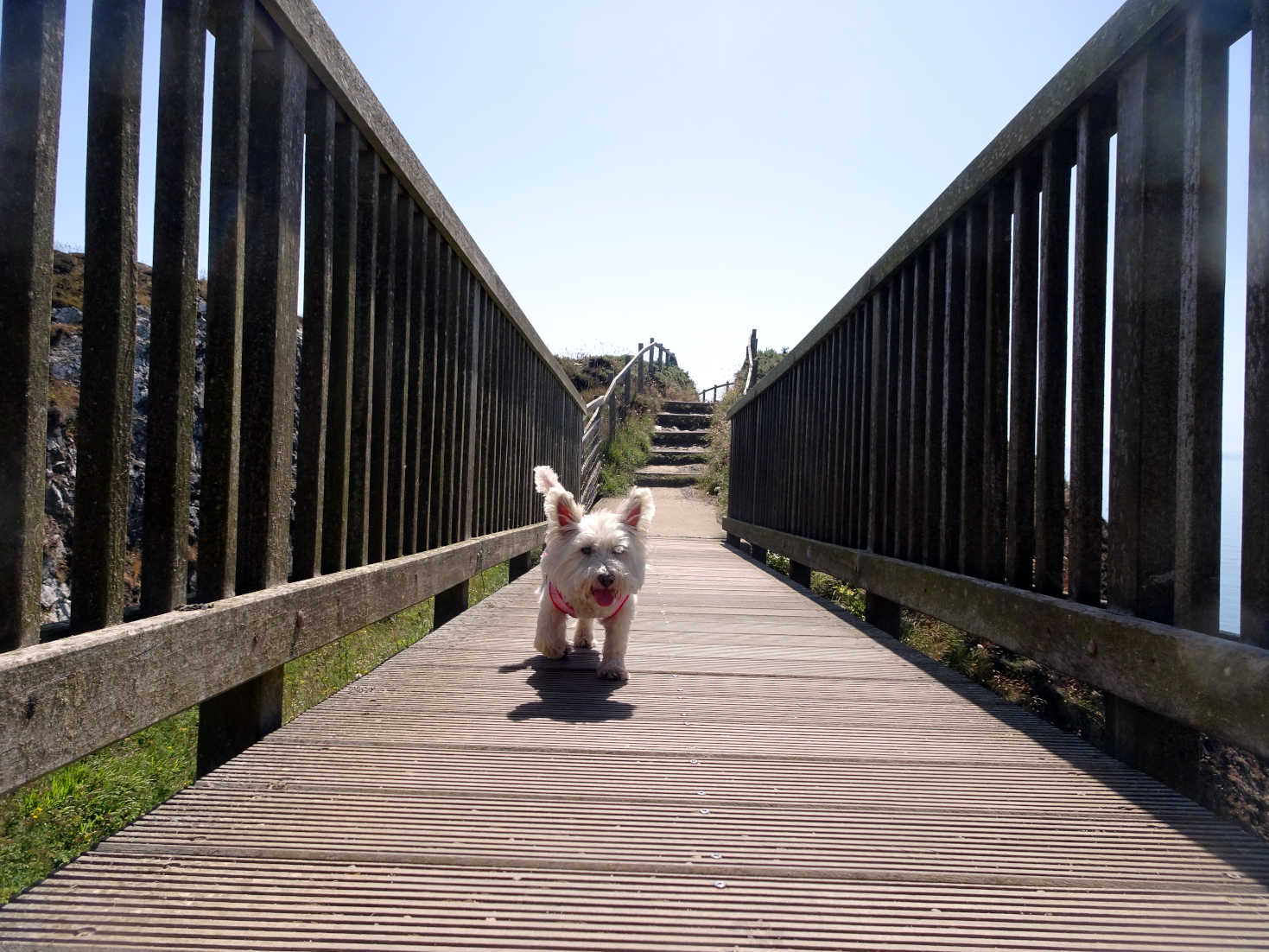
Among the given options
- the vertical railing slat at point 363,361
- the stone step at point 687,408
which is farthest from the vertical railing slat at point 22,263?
the stone step at point 687,408

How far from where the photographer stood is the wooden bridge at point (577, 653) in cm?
137

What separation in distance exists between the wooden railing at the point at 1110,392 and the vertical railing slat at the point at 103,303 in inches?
83.9

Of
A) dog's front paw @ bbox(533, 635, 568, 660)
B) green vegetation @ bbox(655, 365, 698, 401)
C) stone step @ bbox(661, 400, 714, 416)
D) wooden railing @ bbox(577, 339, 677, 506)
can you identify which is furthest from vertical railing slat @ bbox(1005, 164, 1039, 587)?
green vegetation @ bbox(655, 365, 698, 401)

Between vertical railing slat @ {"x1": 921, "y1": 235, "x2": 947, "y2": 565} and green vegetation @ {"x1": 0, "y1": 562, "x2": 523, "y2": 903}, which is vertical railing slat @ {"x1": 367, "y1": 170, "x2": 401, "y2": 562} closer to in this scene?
green vegetation @ {"x1": 0, "y1": 562, "x2": 523, "y2": 903}

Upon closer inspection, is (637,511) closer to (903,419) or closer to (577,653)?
(577,653)

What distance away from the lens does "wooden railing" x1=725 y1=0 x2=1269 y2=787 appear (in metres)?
1.78

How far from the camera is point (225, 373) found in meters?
2.01

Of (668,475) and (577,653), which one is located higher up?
(668,475)

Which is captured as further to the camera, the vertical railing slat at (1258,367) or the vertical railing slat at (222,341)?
the vertical railing slat at (222,341)

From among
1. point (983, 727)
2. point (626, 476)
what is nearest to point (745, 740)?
point (983, 727)

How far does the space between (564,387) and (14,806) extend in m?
6.77

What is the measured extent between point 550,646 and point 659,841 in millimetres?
1729

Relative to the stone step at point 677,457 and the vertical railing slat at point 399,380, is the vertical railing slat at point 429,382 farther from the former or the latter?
the stone step at point 677,457

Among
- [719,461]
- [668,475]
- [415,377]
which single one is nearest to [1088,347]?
[415,377]
